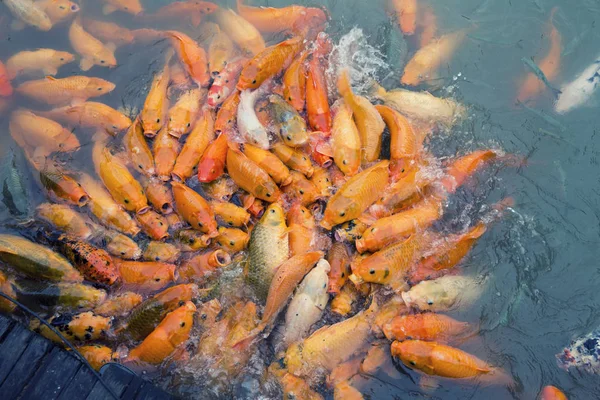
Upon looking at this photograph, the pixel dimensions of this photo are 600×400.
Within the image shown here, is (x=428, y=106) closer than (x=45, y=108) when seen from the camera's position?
Yes

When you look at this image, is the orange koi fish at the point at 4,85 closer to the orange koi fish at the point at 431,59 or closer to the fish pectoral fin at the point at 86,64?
the fish pectoral fin at the point at 86,64

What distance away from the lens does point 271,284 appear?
12.8ft

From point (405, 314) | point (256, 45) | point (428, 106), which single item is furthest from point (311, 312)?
point (256, 45)

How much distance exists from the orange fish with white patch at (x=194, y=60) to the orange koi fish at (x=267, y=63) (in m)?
0.62

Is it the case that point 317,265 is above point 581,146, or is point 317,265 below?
below

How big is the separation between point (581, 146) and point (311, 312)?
12.3 ft

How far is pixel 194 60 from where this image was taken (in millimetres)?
5332

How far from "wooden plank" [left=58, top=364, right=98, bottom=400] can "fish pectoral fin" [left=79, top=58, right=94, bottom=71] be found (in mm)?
3913

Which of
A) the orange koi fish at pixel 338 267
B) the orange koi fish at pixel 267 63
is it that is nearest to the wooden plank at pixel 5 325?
the orange koi fish at pixel 338 267

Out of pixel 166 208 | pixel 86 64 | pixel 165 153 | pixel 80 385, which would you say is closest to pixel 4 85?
pixel 86 64

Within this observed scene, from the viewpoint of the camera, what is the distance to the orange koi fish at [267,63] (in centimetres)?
489

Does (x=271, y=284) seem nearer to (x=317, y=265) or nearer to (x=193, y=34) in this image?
(x=317, y=265)

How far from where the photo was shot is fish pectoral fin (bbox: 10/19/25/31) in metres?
6.18

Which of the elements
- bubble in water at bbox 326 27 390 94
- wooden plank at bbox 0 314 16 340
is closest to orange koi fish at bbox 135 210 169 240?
wooden plank at bbox 0 314 16 340
